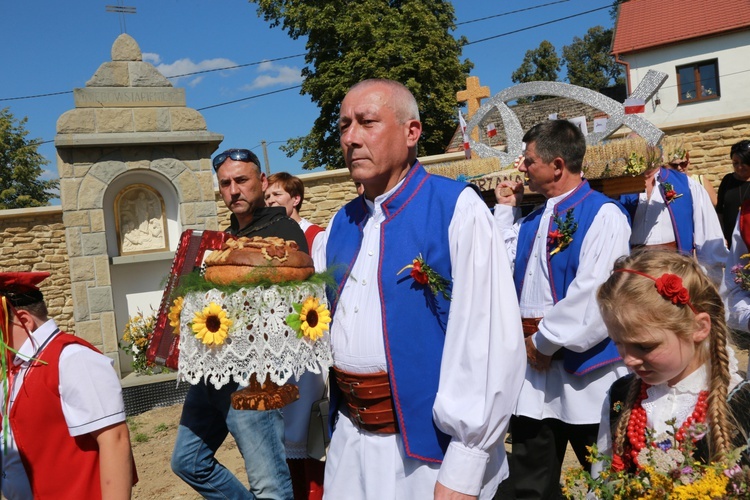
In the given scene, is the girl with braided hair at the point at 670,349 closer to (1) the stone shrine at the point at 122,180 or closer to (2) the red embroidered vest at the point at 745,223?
(2) the red embroidered vest at the point at 745,223

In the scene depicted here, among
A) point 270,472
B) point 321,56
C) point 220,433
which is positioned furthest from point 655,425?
point 321,56

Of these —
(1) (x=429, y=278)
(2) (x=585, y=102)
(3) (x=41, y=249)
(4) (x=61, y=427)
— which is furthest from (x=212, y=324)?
(3) (x=41, y=249)

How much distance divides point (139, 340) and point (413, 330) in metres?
6.95

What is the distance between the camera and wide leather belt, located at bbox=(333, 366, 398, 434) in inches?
91.8

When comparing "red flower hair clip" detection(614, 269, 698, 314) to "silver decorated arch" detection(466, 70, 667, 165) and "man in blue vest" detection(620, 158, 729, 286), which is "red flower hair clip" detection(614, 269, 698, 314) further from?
"man in blue vest" detection(620, 158, 729, 286)

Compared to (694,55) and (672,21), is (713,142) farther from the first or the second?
(672,21)

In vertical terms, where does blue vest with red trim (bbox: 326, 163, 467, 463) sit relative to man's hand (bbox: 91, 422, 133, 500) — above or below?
above

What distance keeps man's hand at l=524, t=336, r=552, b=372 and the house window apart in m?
25.3

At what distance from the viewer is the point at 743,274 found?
3.41 m

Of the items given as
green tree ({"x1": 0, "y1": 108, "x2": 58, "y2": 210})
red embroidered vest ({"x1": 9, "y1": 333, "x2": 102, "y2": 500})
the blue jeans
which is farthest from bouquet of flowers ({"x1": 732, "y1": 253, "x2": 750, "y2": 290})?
green tree ({"x1": 0, "y1": 108, "x2": 58, "y2": 210})

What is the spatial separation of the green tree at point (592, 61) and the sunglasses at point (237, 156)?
4972 cm

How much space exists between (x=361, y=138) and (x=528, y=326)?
1.67m

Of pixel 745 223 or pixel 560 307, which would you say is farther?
pixel 745 223

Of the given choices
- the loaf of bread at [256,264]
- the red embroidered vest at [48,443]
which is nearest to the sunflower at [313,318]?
the loaf of bread at [256,264]
